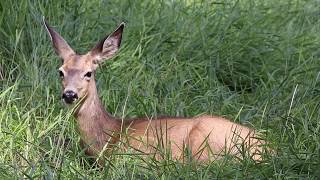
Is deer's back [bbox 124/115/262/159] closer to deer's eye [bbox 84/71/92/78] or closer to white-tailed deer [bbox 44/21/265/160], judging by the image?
white-tailed deer [bbox 44/21/265/160]

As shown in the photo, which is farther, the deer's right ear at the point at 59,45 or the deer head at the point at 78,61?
the deer's right ear at the point at 59,45

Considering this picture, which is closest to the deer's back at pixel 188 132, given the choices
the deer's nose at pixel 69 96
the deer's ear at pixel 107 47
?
the deer's nose at pixel 69 96

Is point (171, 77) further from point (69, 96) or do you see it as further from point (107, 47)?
point (69, 96)

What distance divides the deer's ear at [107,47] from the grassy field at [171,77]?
0.26 metres

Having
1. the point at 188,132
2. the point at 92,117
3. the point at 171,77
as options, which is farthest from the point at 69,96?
the point at 171,77

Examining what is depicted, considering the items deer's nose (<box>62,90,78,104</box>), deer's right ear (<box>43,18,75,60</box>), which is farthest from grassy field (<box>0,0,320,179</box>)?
deer's right ear (<box>43,18,75,60</box>)

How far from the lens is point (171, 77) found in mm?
6961

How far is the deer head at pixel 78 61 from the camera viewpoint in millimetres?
6203

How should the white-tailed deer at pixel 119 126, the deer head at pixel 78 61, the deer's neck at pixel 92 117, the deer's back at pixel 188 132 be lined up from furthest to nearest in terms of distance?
the deer's neck at pixel 92 117, the deer head at pixel 78 61, the deer's back at pixel 188 132, the white-tailed deer at pixel 119 126

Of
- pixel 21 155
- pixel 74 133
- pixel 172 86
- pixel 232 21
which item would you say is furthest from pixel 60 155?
pixel 232 21

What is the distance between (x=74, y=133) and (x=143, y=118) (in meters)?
0.50

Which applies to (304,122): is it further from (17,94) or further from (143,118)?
(17,94)

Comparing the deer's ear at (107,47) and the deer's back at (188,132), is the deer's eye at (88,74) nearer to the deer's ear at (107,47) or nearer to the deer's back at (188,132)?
the deer's ear at (107,47)

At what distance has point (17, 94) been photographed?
20.5 ft
